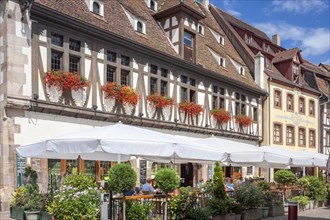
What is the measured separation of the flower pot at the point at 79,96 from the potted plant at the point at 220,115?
905cm

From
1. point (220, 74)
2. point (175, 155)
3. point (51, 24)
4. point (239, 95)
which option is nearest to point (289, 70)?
point (239, 95)

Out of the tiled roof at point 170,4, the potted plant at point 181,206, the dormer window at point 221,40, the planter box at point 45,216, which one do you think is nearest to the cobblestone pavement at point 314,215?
the potted plant at point 181,206

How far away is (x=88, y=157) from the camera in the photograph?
12547 mm

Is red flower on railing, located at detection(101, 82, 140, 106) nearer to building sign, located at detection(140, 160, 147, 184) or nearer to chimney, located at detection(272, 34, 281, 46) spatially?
building sign, located at detection(140, 160, 147, 184)

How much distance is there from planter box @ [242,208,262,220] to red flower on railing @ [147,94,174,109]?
7427 millimetres

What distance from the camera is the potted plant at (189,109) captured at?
20609mm

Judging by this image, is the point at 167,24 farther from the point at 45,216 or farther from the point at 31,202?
the point at 45,216

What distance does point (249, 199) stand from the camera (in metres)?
12.9

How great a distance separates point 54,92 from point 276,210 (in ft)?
28.7

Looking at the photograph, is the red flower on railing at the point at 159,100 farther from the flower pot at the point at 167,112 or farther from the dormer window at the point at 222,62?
the dormer window at the point at 222,62

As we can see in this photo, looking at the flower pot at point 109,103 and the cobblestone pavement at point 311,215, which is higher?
the flower pot at point 109,103

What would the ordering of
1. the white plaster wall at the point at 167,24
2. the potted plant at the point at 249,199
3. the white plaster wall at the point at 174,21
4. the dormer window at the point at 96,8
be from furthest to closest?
1. the white plaster wall at the point at 167,24
2. the white plaster wall at the point at 174,21
3. the dormer window at the point at 96,8
4. the potted plant at the point at 249,199

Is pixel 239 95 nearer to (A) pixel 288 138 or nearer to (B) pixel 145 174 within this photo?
(A) pixel 288 138

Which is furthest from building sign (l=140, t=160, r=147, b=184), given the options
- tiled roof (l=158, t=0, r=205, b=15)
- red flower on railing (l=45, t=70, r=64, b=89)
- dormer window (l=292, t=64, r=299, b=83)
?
dormer window (l=292, t=64, r=299, b=83)
